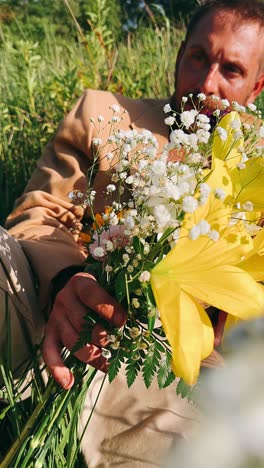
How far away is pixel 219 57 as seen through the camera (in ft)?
5.79

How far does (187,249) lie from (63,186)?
1.03 meters

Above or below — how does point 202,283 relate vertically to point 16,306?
above

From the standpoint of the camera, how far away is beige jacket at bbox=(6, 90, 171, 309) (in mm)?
1294

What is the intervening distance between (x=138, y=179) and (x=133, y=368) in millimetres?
268

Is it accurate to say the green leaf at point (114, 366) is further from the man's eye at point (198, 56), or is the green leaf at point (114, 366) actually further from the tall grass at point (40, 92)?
the tall grass at point (40, 92)

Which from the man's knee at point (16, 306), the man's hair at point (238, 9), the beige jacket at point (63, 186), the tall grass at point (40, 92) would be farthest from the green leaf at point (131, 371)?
the tall grass at point (40, 92)

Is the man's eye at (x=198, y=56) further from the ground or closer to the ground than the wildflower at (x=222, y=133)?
closer to the ground

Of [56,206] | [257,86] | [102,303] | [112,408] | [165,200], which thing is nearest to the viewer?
[165,200]

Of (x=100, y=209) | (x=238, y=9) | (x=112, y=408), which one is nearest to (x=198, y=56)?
(x=238, y=9)

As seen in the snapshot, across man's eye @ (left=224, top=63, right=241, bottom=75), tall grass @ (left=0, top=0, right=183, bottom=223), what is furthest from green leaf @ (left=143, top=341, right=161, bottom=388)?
tall grass @ (left=0, top=0, right=183, bottom=223)

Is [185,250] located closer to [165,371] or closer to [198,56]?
[165,371]

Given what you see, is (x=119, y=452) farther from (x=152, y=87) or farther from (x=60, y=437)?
(x=152, y=87)

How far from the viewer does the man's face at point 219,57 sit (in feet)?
5.76

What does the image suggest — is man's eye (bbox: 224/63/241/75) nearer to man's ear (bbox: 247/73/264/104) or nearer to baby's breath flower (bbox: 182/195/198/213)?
man's ear (bbox: 247/73/264/104)
